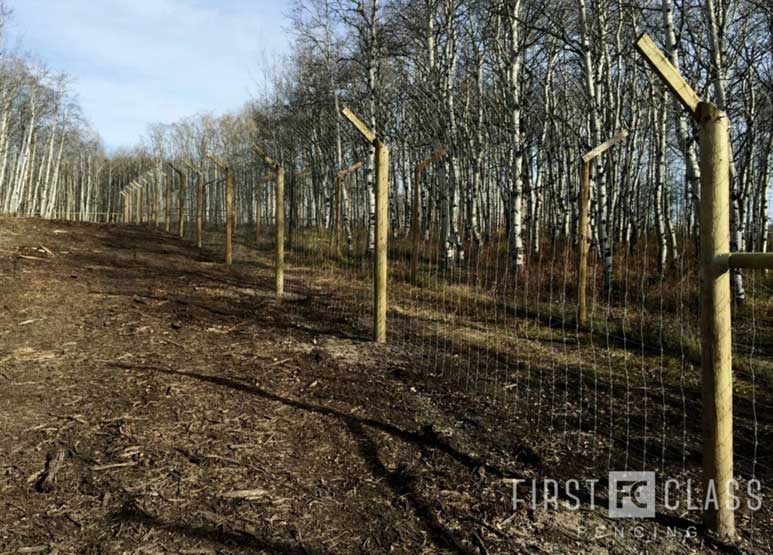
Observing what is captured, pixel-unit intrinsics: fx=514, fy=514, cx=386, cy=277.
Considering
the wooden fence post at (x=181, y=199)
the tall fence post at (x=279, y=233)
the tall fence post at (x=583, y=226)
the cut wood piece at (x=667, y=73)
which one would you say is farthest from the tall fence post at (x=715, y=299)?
the wooden fence post at (x=181, y=199)

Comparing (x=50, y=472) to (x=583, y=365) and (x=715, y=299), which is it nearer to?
(x=715, y=299)

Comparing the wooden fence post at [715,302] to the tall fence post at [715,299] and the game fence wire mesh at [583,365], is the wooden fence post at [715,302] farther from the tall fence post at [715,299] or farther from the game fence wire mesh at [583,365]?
the game fence wire mesh at [583,365]

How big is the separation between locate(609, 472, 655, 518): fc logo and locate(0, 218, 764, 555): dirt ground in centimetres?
9

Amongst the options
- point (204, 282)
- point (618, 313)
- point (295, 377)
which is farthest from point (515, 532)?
point (204, 282)

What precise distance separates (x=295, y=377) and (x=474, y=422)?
1.61m

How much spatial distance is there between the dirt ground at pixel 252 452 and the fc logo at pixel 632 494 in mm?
89

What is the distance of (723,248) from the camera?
2.15 m

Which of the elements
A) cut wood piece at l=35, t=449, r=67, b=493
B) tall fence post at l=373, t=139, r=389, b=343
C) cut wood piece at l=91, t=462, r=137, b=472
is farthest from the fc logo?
tall fence post at l=373, t=139, r=389, b=343

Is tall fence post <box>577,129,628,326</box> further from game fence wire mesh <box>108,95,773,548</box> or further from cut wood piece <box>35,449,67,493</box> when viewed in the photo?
cut wood piece <box>35,449,67,493</box>

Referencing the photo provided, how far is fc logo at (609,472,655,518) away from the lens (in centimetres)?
242

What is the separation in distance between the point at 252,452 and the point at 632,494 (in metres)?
2.05

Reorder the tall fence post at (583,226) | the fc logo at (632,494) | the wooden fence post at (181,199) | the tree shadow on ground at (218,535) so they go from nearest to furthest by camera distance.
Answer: the tree shadow on ground at (218,535) → the fc logo at (632,494) → the tall fence post at (583,226) → the wooden fence post at (181,199)

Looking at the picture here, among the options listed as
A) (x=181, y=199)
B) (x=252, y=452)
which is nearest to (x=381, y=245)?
(x=252, y=452)

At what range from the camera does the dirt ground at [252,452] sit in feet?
7.19
